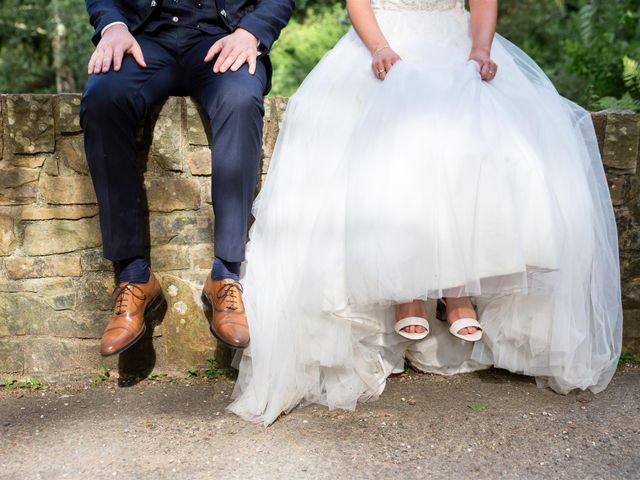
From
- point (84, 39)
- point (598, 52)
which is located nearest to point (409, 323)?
point (598, 52)

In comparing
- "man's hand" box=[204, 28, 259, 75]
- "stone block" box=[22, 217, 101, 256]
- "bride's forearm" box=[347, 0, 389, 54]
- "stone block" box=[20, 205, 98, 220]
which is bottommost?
"stone block" box=[22, 217, 101, 256]

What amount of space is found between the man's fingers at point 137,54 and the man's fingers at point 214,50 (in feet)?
0.72

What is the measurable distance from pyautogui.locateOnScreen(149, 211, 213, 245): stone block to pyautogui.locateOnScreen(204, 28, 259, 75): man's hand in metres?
0.54

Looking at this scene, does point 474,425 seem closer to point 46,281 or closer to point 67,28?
point 46,281

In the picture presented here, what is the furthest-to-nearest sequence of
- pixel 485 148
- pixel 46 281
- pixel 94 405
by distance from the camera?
pixel 46 281 → pixel 94 405 → pixel 485 148

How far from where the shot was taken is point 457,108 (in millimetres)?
2271

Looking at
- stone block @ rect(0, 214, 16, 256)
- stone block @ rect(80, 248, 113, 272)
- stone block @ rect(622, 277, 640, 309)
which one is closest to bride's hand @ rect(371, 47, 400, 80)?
stone block @ rect(80, 248, 113, 272)

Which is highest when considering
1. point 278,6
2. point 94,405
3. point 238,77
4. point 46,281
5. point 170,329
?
point 278,6

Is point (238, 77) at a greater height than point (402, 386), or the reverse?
point (238, 77)

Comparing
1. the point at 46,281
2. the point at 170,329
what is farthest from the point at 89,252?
the point at 170,329

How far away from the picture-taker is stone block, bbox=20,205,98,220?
2.56 meters

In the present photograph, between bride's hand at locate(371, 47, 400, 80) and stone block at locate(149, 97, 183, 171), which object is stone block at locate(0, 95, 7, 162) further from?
bride's hand at locate(371, 47, 400, 80)

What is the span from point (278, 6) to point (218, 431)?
5.10 ft

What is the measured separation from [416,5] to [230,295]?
1.29m
